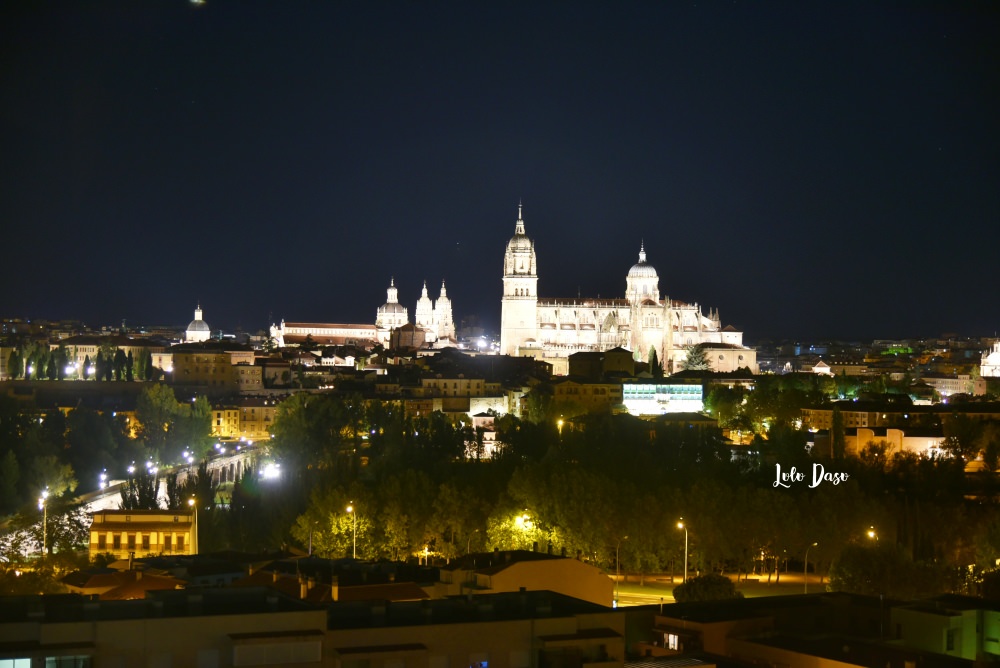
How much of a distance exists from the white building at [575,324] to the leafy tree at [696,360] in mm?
912

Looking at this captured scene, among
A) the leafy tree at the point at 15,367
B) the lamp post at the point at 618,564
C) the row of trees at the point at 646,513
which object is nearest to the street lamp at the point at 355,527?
the row of trees at the point at 646,513

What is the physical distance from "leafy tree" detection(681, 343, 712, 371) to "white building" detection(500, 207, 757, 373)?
91cm

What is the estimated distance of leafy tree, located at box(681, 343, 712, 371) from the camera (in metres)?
55.7

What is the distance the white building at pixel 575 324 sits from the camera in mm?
58438

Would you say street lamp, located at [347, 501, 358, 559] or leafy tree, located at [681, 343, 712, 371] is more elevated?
leafy tree, located at [681, 343, 712, 371]

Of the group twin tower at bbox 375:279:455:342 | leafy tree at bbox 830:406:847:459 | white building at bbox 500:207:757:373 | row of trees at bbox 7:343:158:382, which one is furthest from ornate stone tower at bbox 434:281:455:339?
Result: leafy tree at bbox 830:406:847:459

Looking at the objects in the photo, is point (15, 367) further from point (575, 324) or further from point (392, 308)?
point (392, 308)

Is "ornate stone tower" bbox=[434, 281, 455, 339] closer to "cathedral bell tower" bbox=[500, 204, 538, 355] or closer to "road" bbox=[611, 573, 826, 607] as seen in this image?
"cathedral bell tower" bbox=[500, 204, 538, 355]

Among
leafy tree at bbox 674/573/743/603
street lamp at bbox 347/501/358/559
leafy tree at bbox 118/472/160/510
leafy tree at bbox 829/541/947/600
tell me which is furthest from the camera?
leafy tree at bbox 118/472/160/510

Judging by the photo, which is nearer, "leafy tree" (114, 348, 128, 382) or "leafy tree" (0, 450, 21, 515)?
"leafy tree" (0, 450, 21, 515)

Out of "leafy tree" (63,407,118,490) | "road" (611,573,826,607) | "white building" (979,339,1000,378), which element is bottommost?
"road" (611,573,826,607)

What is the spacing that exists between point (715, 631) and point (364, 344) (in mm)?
60909

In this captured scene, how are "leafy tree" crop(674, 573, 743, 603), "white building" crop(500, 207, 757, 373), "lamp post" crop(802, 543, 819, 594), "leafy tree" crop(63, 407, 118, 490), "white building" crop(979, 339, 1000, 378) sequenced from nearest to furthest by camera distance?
"leafy tree" crop(674, 573, 743, 603) → "lamp post" crop(802, 543, 819, 594) → "leafy tree" crop(63, 407, 118, 490) → "white building" crop(500, 207, 757, 373) → "white building" crop(979, 339, 1000, 378)

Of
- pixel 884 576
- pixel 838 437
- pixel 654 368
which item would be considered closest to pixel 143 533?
pixel 884 576
